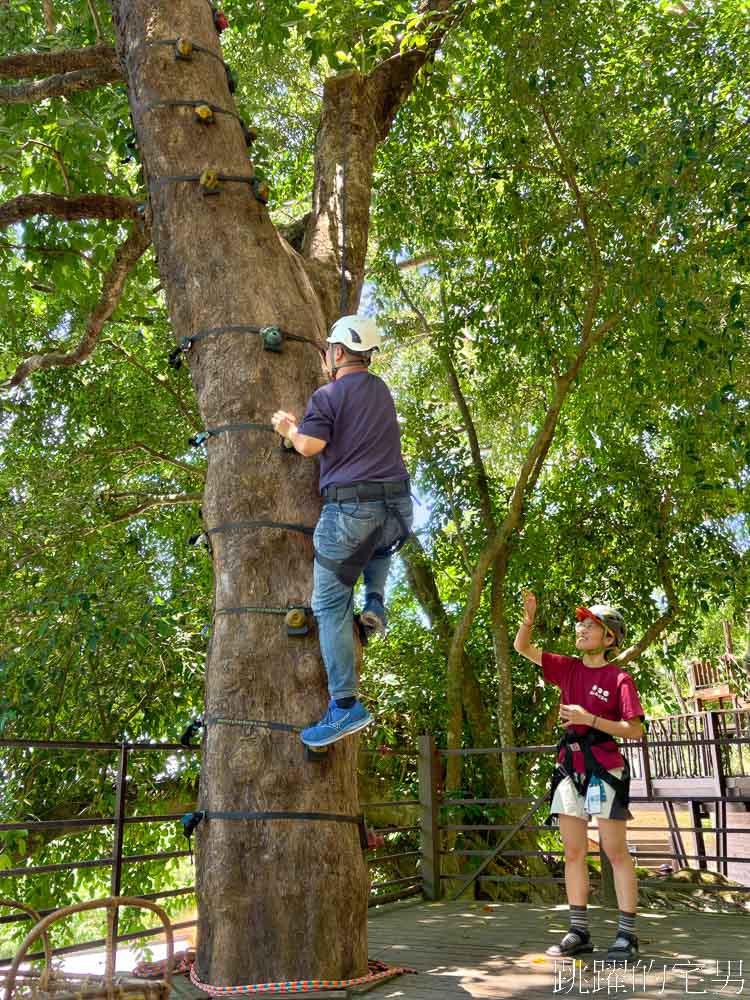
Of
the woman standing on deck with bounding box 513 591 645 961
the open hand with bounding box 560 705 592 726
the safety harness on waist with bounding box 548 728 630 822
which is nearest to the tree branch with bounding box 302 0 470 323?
the woman standing on deck with bounding box 513 591 645 961

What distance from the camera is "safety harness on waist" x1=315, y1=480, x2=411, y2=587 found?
3.56 metres

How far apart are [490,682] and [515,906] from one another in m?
3.55

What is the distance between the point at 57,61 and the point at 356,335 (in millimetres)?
2755

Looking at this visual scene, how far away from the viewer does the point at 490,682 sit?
927cm

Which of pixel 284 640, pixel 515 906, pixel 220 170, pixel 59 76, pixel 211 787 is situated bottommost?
pixel 515 906

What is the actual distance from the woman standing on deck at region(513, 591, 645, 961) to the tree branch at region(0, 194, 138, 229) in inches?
119

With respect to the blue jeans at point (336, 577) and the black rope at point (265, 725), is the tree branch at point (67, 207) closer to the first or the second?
the blue jeans at point (336, 577)

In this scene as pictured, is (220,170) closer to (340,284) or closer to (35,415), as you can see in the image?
(340,284)

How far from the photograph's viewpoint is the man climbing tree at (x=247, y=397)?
3.36 metres

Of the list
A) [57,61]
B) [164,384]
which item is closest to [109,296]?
[57,61]

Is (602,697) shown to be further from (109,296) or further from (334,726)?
(109,296)

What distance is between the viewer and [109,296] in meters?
5.55

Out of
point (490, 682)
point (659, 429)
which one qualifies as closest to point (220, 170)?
point (659, 429)

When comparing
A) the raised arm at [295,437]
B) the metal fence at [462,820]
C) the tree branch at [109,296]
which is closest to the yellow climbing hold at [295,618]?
the raised arm at [295,437]
